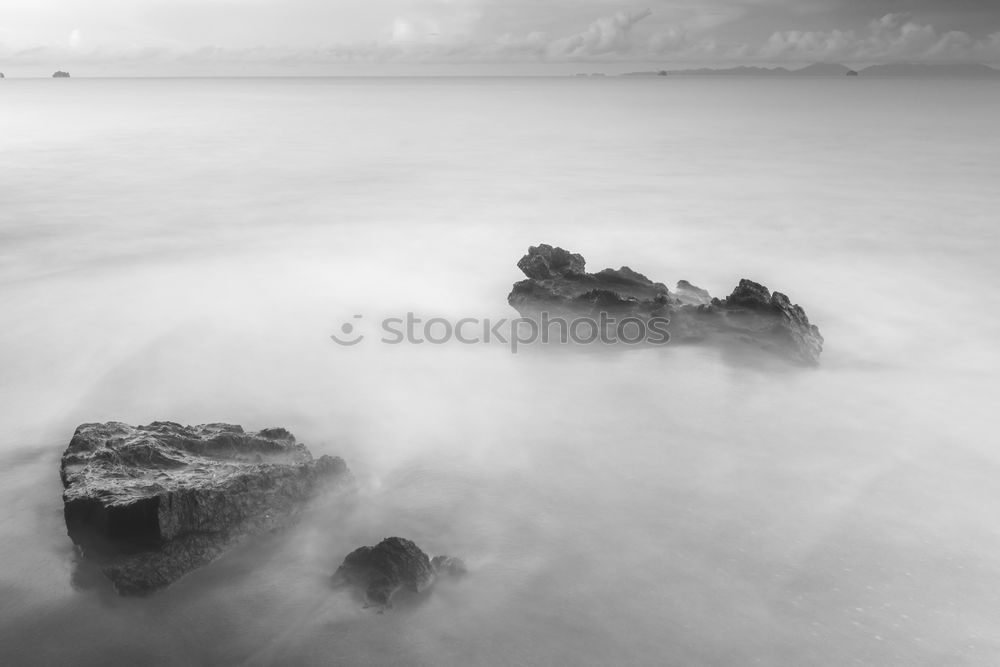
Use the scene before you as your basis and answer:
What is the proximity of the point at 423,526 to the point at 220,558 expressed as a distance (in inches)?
40.6

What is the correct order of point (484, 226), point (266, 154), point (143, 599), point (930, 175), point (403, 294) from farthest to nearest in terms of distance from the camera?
point (266, 154) < point (930, 175) < point (484, 226) < point (403, 294) < point (143, 599)

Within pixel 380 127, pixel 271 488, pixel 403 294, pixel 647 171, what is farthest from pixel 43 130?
pixel 271 488

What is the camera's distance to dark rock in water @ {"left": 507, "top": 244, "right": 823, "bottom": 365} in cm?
671

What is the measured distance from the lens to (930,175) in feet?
62.8

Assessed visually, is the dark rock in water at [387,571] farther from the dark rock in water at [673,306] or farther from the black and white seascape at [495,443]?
the dark rock in water at [673,306]

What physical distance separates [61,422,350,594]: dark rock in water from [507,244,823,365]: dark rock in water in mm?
3321

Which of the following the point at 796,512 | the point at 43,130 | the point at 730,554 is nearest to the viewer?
the point at 730,554

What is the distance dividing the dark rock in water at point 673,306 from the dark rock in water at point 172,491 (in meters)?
3.32

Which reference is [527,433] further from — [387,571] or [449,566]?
[387,571]

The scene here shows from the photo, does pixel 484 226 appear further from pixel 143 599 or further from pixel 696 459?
pixel 143 599

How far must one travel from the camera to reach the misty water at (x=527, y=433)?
3512 mm

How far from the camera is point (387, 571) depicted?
364 centimetres

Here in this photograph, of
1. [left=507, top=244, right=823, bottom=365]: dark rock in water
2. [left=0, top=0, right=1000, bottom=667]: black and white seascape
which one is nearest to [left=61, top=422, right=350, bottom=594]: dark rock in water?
[left=0, top=0, right=1000, bottom=667]: black and white seascape

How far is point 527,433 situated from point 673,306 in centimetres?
232
